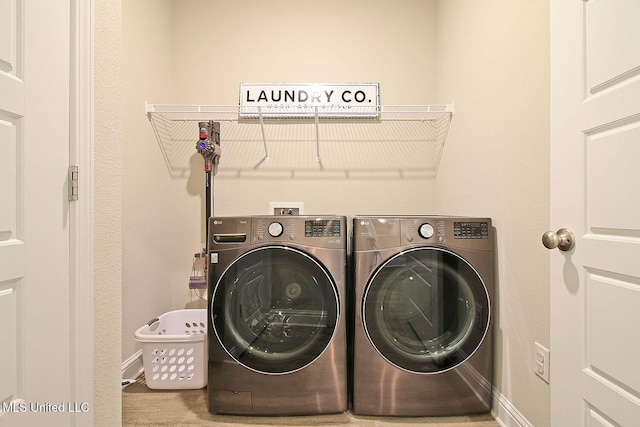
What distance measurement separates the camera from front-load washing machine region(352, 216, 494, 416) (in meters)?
1.35

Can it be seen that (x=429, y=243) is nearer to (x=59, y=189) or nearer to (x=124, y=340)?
(x=59, y=189)

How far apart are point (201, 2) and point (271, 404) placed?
2685mm

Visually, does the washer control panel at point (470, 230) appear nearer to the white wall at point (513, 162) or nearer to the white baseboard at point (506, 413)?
the white wall at point (513, 162)

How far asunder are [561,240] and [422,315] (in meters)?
0.70

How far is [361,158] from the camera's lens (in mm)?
2158

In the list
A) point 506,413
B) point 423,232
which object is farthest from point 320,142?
point 506,413

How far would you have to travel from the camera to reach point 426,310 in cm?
138

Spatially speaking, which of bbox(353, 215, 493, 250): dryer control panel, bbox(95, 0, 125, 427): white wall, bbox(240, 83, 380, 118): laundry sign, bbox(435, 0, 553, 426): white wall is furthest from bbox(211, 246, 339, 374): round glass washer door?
bbox(240, 83, 380, 118): laundry sign

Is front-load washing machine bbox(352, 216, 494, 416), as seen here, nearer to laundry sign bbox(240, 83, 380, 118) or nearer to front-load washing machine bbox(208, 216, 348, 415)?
front-load washing machine bbox(208, 216, 348, 415)

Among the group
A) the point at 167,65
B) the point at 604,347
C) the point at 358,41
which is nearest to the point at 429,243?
the point at 604,347

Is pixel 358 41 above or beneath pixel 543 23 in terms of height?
above

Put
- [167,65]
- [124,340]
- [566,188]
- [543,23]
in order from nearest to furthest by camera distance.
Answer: [566,188], [543,23], [124,340], [167,65]

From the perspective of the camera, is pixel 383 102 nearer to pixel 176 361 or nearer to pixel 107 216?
pixel 107 216

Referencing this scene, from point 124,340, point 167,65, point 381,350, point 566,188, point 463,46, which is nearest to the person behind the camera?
point 566,188
